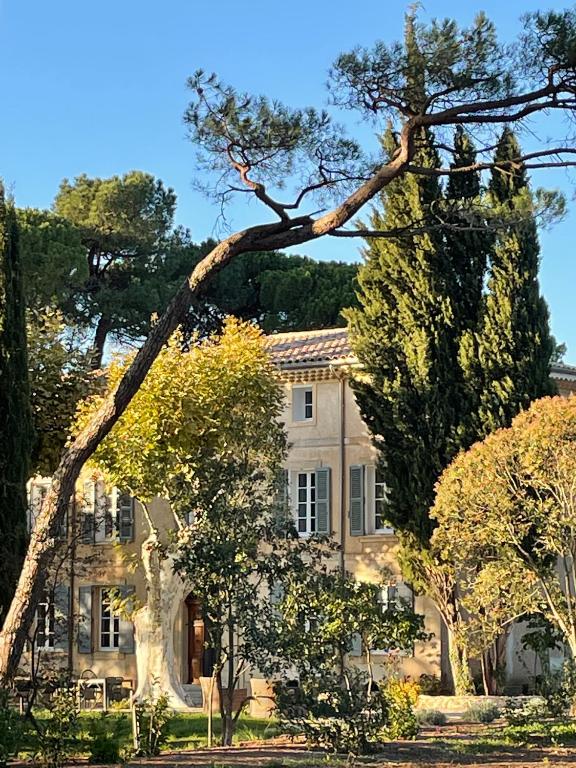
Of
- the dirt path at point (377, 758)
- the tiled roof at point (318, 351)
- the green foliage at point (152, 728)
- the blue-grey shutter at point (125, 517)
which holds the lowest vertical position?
the dirt path at point (377, 758)

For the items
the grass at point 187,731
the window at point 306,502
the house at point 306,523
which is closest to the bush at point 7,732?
the grass at point 187,731

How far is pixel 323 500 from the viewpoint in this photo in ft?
110

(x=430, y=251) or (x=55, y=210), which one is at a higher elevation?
(x=55, y=210)

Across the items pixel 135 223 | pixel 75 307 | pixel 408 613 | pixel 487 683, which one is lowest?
pixel 487 683

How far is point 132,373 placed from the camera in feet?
49.9

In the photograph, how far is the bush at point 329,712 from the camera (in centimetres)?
1448

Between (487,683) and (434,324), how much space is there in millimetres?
7692

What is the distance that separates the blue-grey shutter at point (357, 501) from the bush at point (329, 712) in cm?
1790

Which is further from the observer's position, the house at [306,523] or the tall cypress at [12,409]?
the house at [306,523]

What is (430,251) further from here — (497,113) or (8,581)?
(497,113)

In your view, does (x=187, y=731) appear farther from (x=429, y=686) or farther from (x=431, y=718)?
(x=429, y=686)

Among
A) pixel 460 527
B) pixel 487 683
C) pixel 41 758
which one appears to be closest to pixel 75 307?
pixel 487 683

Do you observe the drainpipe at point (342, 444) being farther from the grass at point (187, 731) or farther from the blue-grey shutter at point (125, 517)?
the grass at point (187, 731)

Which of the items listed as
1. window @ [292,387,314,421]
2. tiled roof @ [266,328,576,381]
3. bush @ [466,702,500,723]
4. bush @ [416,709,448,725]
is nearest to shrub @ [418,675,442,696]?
bush @ [466,702,500,723]
